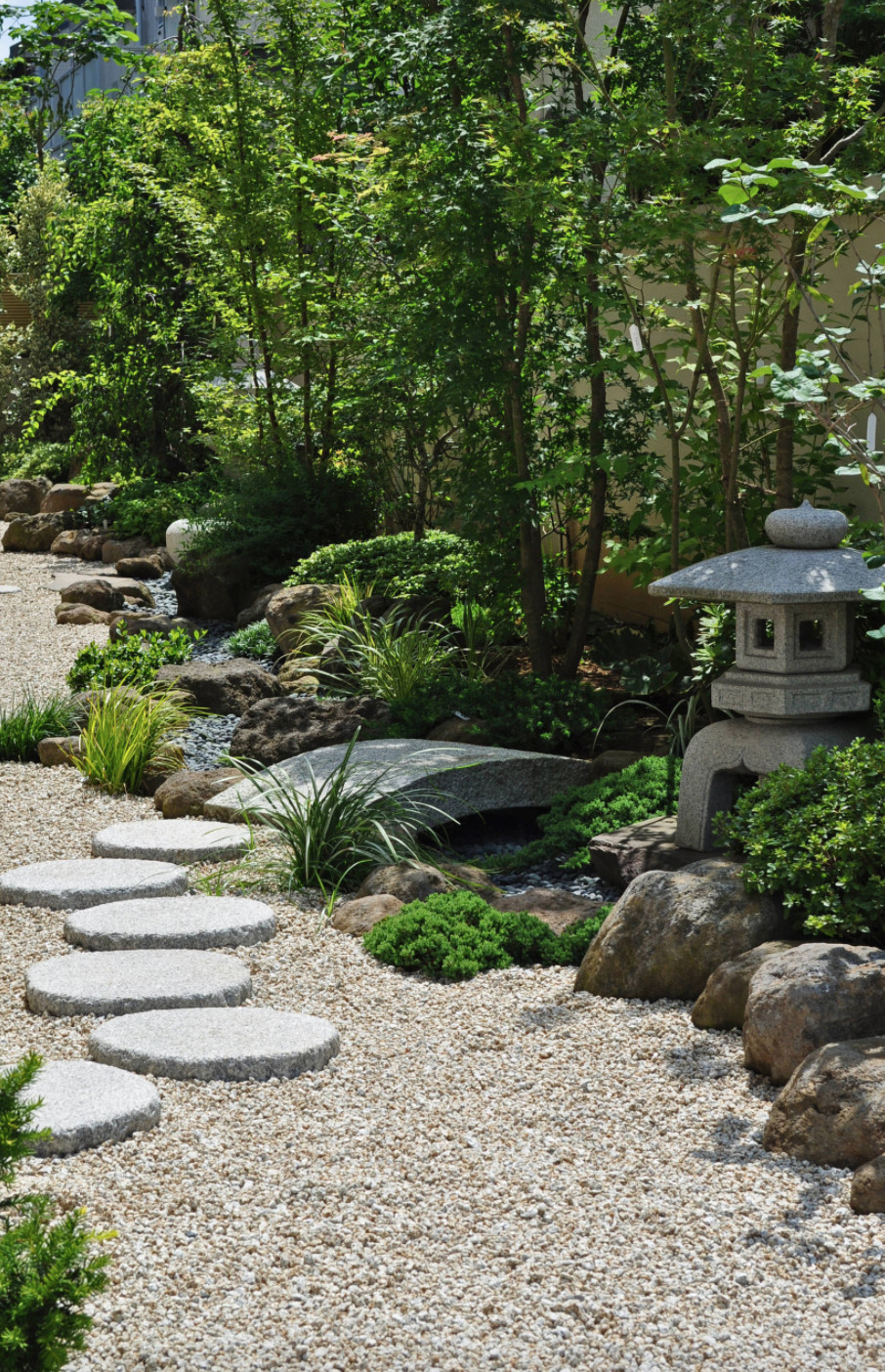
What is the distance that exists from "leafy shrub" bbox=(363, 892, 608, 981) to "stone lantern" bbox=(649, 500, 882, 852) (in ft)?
2.06

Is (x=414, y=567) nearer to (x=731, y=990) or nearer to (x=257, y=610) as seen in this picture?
(x=257, y=610)

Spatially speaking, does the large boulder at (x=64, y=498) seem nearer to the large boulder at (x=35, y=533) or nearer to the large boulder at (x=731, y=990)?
the large boulder at (x=35, y=533)

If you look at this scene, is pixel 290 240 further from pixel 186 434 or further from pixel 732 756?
pixel 732 756

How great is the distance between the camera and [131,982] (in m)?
3.68

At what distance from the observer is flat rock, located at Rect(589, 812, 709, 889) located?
4453mm

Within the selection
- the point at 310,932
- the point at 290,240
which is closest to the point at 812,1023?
the point at 310,932

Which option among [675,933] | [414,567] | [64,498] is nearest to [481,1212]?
[675,933]

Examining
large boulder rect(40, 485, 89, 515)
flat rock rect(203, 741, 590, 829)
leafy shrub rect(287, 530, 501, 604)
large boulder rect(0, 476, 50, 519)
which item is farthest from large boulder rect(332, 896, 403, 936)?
large boulder rect(0, 476, 50, 519)

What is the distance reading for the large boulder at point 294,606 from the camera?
8492 mm

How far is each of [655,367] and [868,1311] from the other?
4035mm

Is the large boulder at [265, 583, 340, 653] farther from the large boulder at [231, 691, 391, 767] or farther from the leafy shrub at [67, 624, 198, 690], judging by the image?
the large boulder at [231, 691, 391, 767]

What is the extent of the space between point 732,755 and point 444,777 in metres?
1.35

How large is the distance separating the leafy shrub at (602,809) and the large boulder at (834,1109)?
2.03 meters

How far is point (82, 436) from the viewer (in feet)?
50.6
